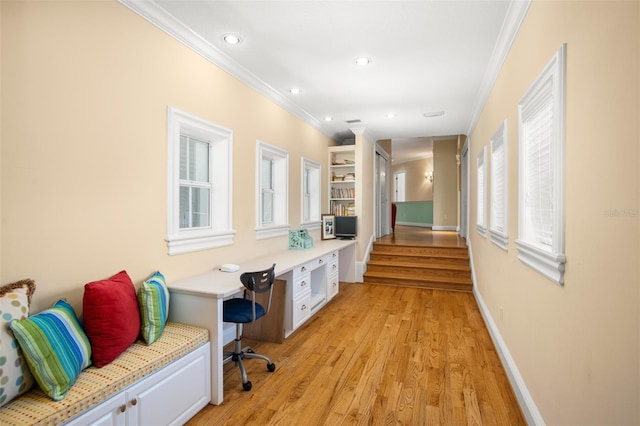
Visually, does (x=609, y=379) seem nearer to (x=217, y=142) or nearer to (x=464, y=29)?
(x=464, y=29)

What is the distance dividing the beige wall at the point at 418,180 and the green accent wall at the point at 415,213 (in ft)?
0.67

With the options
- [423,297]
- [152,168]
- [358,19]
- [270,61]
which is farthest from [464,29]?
[423,297]

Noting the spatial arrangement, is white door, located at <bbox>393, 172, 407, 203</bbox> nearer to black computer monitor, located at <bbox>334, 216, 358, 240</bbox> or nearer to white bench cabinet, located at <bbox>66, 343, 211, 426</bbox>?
black computer monitor, located at <bbox>334, 216, 358, 240</bbox>

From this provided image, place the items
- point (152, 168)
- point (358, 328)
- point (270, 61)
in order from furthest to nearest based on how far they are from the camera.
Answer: point (358, 328) < point (270, 61) < point (152, 168)

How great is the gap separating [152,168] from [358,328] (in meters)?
2.66

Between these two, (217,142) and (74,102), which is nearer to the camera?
(74,102)

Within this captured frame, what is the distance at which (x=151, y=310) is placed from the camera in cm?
205

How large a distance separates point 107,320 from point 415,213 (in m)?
12.3

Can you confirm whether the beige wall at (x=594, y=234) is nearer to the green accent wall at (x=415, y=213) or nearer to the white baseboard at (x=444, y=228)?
the white baseboard at (x=444, y=228)

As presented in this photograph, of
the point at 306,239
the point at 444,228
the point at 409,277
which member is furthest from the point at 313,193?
the point at 444,228

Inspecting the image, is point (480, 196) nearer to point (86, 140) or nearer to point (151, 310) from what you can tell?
point (151, 310)

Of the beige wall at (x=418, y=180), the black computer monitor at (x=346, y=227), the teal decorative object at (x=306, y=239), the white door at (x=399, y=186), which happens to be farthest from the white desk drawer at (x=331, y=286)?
the white door at (x=399, y=186)

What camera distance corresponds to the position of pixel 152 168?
7.88 ft

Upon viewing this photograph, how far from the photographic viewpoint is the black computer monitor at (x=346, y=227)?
18.8 feet
